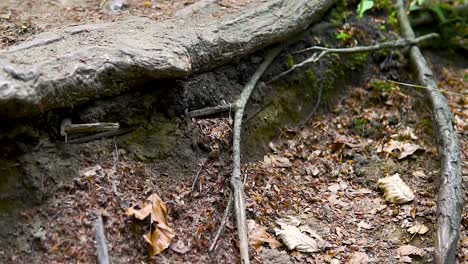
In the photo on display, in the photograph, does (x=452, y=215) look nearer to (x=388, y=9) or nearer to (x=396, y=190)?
(x=396, y=190)

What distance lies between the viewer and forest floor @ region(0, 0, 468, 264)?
3385 millimetres

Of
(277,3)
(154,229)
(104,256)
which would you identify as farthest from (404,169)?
(104,256)

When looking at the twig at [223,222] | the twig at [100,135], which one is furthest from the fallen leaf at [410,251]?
the twig at [100,135]

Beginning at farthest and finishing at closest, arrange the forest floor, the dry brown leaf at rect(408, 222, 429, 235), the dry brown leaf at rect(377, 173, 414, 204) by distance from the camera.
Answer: the dry brown leaf at rect(377, 173, 414, 204)
the dry brown leaf at rect(408, 222, 429, 235)
the forest floor

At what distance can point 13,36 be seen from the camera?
414 cm

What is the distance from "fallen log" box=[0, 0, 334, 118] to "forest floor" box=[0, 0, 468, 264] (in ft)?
1.38

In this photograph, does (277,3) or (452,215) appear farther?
(277,3)

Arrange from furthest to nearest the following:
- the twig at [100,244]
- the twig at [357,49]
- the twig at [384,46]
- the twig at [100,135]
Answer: the twig at [384,46] < the twig at [357,49] < the twig at [100,135] < the twig at [100,244]

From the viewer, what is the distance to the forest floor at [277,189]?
3.38 m

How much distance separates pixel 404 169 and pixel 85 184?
2917 mm

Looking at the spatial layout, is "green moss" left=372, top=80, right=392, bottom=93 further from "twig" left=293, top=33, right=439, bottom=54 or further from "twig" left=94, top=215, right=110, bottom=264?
"twig" left=94, top=215, right=110, bottom=264

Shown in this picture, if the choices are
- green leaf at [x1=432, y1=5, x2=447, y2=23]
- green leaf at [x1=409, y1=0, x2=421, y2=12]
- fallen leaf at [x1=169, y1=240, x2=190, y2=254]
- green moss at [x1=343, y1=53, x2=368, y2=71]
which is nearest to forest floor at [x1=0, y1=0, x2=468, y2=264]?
fallen leaf at [x1=169, y1=240, x2=190, y2=254]

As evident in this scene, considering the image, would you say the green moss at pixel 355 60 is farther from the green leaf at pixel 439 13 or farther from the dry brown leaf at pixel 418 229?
the dry brown leaf at pixel 418 229

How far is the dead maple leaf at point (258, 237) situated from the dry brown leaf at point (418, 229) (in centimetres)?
111
